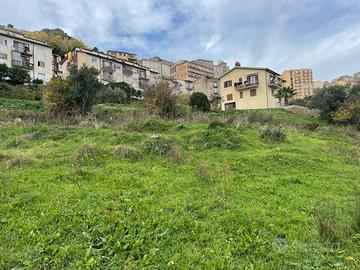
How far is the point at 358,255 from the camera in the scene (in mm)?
3529

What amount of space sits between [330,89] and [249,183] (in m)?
29.2

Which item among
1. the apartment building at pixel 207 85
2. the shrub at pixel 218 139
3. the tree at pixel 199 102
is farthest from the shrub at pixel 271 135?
the apartment building at pixel 207 85

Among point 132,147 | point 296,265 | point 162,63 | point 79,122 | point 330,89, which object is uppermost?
point 162,63

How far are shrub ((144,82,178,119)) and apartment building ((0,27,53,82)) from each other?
118 feet

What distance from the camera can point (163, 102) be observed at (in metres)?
17.9

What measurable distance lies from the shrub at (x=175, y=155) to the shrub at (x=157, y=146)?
0.18m

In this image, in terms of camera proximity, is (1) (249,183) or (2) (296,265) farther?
(1) (249,183)

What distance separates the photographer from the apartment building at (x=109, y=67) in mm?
49125

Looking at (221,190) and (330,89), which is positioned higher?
(330,89)

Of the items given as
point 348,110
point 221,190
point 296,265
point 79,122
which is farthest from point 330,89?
point 296,265

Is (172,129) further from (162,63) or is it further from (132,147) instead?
(162,63)

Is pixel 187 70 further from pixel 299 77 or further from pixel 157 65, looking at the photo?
pixel 299 77

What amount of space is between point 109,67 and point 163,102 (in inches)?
1530

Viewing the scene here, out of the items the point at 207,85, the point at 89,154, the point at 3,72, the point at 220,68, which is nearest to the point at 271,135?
the point at 89,154
